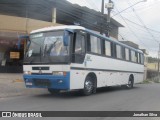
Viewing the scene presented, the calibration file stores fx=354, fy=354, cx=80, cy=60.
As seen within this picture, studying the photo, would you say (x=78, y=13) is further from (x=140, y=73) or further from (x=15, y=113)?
(x=15, y=113)

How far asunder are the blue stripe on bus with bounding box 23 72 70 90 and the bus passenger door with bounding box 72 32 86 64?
0.92 m

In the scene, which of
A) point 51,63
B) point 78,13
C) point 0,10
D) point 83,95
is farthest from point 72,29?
point 78,13

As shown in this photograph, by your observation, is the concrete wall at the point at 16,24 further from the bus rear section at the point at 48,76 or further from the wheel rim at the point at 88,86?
the wheel rim at the point at 88,86

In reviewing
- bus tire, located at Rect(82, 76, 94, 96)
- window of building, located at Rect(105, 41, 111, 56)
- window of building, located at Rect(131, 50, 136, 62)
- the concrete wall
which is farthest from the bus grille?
the concrete wall

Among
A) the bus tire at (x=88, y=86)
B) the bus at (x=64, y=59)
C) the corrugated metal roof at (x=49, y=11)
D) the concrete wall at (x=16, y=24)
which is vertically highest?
the corrugated metal roof at (x=49, y=11)

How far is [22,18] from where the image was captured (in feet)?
88.6

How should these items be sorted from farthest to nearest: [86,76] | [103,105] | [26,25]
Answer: [26,25] → [86,76] → [103,105]

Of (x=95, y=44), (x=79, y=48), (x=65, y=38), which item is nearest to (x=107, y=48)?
(x=95, y=44)

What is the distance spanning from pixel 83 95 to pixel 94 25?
1952 cm

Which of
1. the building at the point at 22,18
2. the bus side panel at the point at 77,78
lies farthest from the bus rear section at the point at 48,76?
the building at the point at 22,18

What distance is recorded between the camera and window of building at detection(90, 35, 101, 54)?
16844 mm

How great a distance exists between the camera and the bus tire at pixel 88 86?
16188mm

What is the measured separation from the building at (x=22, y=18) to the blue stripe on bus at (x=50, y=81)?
10.1 m

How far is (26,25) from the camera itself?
88.4 feet
